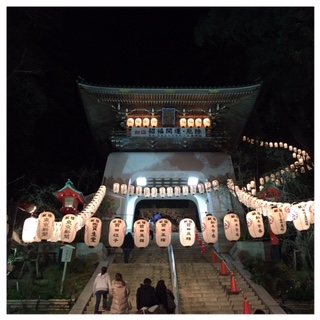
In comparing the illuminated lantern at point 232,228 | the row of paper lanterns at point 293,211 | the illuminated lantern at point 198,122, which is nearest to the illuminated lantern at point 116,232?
the illuminated lantern at point 232,228

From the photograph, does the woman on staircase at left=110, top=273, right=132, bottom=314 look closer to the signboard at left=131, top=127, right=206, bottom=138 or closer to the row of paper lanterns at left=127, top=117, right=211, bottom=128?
the signboard at left=131, top=127, right=206, bottom=138

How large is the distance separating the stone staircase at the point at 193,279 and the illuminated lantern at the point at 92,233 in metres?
1.57

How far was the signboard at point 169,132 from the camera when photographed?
17625 millimetres

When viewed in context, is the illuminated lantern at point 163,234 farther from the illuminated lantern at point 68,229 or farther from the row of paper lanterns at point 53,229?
the illuminated lantern at point 68,229

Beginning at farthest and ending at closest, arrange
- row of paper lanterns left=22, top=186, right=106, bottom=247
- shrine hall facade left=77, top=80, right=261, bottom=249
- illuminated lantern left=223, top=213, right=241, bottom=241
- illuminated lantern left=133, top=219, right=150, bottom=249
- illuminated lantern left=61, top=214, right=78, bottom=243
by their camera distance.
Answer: shrine hall facade left=77, top=80, right=261, bottom=249
illuminated lantern left=223, top=213, right=241, bottom=241
illuminated lantern left=133, top=219, right=150, bottom=249
illuminated lantern left=61, top=214, right=78, bottom=243
row of paper lanterns left=22, top=186, right=106, bottom=247

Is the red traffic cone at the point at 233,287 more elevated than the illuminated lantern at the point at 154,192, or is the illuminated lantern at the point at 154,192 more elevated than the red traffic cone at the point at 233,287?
the illuminated lantern at the point at 154,192

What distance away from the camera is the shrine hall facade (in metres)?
16.9

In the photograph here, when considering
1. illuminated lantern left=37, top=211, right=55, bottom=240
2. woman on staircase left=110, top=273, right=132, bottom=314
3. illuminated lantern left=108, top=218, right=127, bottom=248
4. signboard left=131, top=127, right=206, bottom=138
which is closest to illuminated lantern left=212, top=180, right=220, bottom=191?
signboard left=131, top=127, right=206, bottom=138

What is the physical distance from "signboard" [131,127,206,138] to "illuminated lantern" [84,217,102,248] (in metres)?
7.97

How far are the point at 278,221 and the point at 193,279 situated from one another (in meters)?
3.34

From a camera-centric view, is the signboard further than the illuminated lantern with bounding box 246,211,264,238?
Yes
